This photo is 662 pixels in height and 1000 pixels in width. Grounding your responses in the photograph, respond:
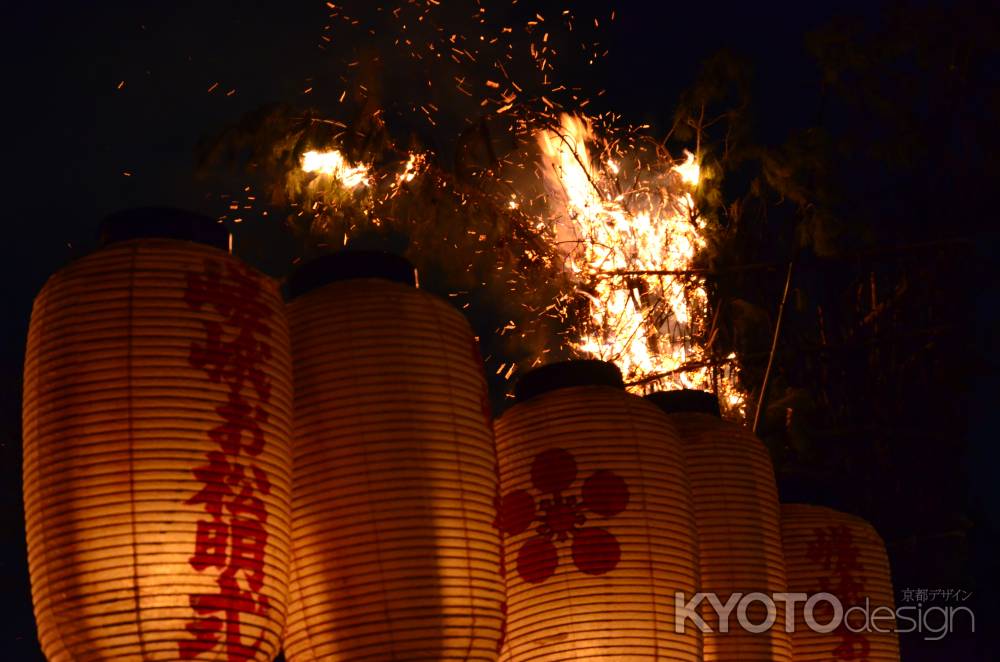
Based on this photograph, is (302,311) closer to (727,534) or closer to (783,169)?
(727,534)

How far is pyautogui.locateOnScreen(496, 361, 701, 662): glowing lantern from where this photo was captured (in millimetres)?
4074

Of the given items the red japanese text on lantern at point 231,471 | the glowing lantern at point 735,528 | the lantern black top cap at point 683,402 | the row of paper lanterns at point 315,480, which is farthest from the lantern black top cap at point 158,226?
the lantern black top cap at point 683,402

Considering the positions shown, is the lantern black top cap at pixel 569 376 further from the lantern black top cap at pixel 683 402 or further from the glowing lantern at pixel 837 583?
the glowing lantern at pixel 837 583

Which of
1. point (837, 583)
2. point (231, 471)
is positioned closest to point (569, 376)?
point (231, 471)

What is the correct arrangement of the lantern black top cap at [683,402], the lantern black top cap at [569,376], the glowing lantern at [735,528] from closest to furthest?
1. the lantern black top cap at [569,376]
2. the glowing lantern at [735,528]
3. the lantern black top cap at [683,402]

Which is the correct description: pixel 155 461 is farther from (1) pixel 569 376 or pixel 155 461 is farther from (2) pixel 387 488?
(1) pixel 569 376

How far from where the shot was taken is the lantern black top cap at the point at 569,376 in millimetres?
4504

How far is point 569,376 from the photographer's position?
4508 mm

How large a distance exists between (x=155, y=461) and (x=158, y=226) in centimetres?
82

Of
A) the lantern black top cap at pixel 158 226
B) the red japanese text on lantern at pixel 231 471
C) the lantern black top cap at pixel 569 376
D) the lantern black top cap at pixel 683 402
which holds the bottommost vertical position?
the red japanese text on lantern at pixel 231 471

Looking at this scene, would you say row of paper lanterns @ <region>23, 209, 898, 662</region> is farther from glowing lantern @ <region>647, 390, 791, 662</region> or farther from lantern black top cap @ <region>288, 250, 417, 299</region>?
glowing lantern @ <region>647, 390, 791, 662</region>

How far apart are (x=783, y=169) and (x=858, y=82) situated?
4.31ft

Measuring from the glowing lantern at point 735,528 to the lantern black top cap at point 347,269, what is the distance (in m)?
1.62

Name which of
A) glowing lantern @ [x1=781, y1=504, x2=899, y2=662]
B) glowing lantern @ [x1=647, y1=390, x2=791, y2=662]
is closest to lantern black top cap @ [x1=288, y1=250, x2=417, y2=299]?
glowing lantern @ [x1=647, y1=390, x2=791, y2=662]
